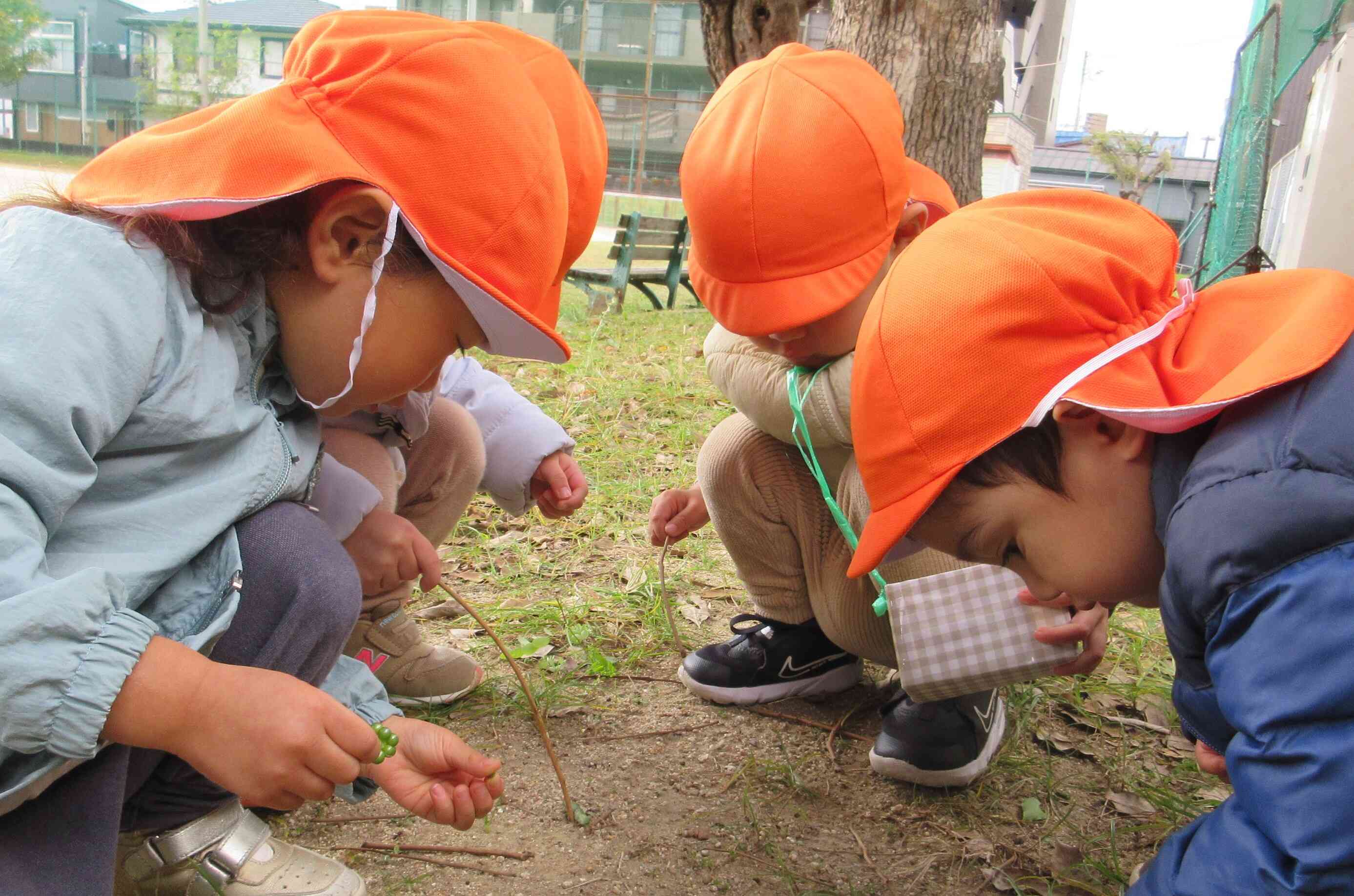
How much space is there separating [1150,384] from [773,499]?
3.09 feet

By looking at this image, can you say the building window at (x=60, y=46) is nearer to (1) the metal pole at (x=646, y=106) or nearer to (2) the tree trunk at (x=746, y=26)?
(1) the metal pole at (x=646, y=106)

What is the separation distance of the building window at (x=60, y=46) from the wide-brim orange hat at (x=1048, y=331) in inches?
1202

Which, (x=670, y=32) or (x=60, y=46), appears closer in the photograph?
(x=670, y=32)

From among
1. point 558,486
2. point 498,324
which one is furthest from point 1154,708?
point 498,324

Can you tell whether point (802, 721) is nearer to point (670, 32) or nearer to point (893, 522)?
point (893, 522)

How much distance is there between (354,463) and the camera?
5.28 feet

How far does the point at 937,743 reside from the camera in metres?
1.60

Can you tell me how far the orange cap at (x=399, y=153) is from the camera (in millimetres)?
1141

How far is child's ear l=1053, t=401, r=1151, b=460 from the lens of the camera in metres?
1.05

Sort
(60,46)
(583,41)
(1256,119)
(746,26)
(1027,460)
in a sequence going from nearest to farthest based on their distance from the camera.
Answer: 1. (1027,460)
2. (746,26)
3. (1256,119)
4. (583,41)
5. (60,46)

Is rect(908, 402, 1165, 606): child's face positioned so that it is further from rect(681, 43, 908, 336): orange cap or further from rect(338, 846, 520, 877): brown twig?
rect(338, 846, 520, 877): brown twig

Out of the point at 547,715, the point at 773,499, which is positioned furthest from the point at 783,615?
the point at 547,715

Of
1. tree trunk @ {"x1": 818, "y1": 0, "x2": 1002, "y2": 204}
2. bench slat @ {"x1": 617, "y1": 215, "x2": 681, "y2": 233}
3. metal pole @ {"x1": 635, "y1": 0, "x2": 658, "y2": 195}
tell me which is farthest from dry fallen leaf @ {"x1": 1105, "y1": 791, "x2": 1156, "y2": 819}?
metal pole @ {"x1": 635, "y1": 0, "x2": 658, "y2": 195}

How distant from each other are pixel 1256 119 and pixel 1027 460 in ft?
18.3
